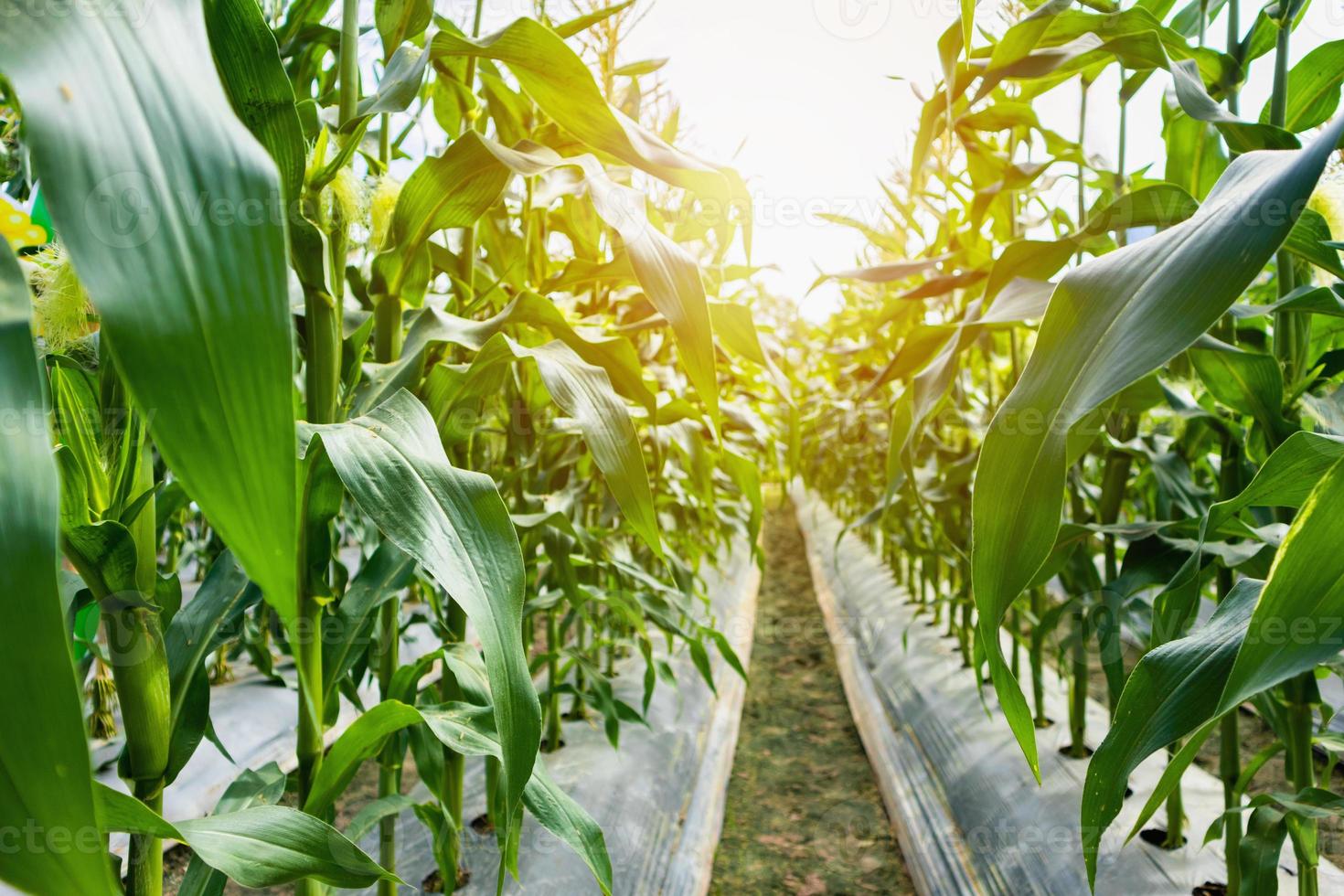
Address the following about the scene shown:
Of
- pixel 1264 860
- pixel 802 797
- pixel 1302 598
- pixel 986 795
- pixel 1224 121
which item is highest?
pixel 1224 121

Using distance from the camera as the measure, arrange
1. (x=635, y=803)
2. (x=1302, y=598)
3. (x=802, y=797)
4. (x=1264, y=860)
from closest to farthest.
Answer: (x=1302, y=598) → (x=1264, y=860) → (x=635, y=803) → (x=802, y=797)

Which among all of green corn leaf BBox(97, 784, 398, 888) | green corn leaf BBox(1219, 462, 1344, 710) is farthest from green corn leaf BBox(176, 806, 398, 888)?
green corn leaf BBox(1219, 462, 1344, 710)

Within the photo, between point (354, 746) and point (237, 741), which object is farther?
point (237, 741)

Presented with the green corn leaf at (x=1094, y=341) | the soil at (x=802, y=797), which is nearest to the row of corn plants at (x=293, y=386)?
the green corn leaf at (x=1094, y=341)

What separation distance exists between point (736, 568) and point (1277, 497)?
2.60 metres

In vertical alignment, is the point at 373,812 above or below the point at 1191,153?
below

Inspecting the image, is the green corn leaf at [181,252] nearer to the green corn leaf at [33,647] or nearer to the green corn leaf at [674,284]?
the green corn leaf at [33,647]

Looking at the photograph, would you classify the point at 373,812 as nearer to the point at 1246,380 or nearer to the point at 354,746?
the point at 354,746

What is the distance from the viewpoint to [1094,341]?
261mm

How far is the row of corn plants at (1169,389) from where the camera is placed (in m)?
0.26

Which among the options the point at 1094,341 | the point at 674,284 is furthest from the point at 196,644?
the point at 1094,341

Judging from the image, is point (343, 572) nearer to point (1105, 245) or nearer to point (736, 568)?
point (1105, 245)

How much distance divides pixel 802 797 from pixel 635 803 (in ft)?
1.43

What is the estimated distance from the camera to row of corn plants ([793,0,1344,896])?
0.86 ft
